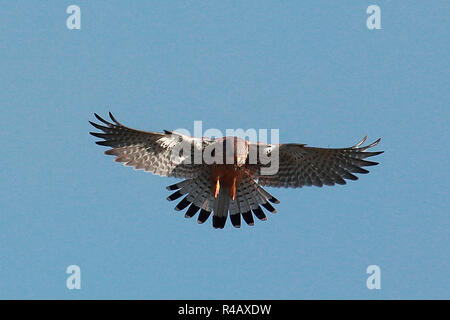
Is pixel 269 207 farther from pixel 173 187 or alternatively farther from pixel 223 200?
pixel 173 187

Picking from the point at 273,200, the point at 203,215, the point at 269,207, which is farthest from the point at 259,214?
the point at 203,215

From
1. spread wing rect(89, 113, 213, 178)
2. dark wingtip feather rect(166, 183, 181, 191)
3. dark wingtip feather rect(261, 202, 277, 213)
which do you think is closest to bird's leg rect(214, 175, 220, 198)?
spread wing rect(89, 113, 213, 178)

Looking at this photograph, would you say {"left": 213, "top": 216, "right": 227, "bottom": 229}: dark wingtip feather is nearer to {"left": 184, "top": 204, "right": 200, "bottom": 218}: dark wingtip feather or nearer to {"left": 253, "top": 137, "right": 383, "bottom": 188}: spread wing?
{"left": 184, "top": 204, "right": 200, "bottom": 218}: dark wingtip feather

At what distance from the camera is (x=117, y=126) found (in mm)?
16453

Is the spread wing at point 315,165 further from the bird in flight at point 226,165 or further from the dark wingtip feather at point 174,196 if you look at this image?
the dark wingtip feather at point 174,196

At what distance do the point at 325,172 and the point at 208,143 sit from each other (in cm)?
220

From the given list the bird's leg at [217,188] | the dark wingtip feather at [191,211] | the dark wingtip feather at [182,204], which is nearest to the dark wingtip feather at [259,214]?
the bird's leg at [217,188]

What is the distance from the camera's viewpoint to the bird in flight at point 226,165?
53.7 feet

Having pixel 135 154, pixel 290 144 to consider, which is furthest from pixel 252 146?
pixel 135 154

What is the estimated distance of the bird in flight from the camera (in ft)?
53.7

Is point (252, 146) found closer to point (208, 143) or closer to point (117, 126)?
point (208, 143)

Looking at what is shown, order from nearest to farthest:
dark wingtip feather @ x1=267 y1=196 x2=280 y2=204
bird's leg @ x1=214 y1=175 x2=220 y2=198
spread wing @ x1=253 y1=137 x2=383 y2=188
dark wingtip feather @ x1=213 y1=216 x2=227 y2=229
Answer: bird's leg @ x1=214 y1=175 x2=220 y2=198
spread wing @ x1=253 y1=137 x2=383 y2=188
dark wingtip feather @ x1=213 y1=216 x2=227 y2=229
dark wingtip feather @ x1=267 y1=196 x2=280 y2=204

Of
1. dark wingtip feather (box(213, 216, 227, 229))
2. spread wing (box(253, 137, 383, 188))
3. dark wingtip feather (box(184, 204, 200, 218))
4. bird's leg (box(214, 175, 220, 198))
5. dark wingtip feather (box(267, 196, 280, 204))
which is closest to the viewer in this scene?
bird's leg (box(214, 175, 220, 198))
